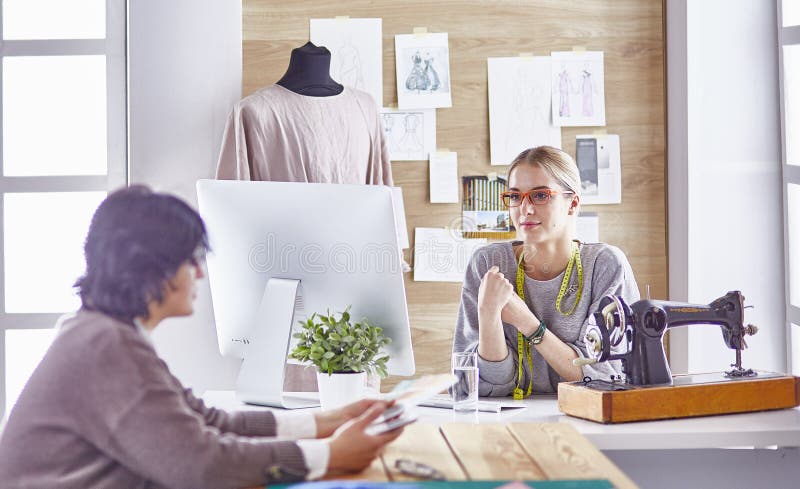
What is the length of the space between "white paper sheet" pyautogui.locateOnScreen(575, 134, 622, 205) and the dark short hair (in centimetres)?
214

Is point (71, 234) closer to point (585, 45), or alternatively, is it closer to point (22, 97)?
point (22, 97)

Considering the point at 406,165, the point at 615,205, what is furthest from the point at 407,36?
the point at 615,205

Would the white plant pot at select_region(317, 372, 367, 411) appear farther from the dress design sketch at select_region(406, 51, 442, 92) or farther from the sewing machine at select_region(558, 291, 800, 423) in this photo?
the dress design sketch at select_region(406, 51, 442, 92)

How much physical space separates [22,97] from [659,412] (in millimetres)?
2493

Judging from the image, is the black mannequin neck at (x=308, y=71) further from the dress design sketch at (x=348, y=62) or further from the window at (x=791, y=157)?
the window at (x=791, y=157)

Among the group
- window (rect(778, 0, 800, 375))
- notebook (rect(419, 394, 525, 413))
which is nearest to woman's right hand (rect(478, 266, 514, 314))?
notebook (rect(419, 394, 525, 413))

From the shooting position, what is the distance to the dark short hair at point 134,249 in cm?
124

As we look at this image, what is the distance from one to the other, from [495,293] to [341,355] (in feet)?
1.43

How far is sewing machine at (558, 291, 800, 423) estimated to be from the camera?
1.79 m

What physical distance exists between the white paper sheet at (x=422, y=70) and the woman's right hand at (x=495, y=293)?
1194 mm

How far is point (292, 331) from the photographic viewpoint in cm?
195

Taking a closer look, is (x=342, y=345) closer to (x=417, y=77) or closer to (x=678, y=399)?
(x=678, y=399)

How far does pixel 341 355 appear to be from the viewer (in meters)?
1.85

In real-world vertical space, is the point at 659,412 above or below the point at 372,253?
below
